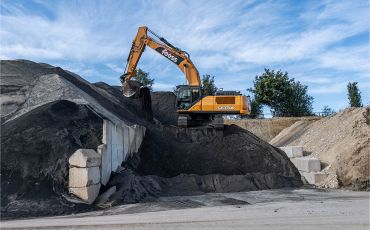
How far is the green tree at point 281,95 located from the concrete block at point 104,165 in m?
30.1

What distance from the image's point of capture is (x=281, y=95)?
1656 inches

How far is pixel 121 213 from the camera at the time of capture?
11.2m

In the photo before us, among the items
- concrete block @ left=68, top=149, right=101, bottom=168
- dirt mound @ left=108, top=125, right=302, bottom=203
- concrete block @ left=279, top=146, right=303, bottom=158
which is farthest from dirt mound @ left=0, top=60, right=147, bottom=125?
concrete block @ left=279, top=146, right=303, bottom=158

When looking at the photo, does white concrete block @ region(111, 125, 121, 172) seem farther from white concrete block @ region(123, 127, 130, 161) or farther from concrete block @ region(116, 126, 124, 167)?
white concrete block @ region(123, 127, 130, 161)

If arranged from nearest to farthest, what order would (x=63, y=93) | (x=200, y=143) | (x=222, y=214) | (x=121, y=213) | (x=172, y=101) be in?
(x=222, y=214) → (x=121, y=213) → (x=63, y=93) → (x=200, y=143) → (x=172, y=101)

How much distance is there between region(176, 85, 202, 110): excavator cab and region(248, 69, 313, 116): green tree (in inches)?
859

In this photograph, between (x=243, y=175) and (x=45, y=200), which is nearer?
(x=45, y=200)

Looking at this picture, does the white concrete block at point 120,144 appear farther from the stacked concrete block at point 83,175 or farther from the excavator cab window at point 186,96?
the excavator cab window at point 186,96

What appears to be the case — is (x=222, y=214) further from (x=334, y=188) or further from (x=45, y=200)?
(x=334, y=188)

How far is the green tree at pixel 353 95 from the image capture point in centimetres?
4175

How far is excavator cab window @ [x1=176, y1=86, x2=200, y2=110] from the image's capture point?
69.6 feet

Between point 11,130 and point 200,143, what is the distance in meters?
8.82

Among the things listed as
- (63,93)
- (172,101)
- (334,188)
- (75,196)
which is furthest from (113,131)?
(172,101)

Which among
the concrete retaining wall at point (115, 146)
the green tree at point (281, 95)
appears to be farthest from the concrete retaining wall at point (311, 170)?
the green tree at point (281, 95)
